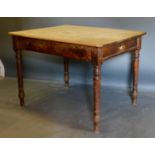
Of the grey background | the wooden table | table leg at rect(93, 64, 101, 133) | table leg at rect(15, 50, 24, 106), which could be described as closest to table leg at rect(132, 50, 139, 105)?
the wooden table

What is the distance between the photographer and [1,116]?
8.13 feet

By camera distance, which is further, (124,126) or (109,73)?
(109,73)

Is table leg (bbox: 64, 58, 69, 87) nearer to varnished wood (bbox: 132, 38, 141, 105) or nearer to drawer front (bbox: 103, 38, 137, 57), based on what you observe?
varnished wood (bbox: 132, 38, 141, 105)

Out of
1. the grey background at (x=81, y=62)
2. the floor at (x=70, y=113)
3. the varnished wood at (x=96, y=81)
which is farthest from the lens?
the grey background at (x=81, y=62)

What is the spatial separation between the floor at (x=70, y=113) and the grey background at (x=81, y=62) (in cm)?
15

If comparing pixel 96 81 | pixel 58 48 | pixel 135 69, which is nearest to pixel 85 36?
→ pixel 58 48

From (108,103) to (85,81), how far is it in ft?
2.01

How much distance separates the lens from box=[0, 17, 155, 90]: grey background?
2.91 metres

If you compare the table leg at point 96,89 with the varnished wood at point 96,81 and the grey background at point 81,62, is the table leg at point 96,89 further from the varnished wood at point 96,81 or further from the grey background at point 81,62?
the grey background at point 81,62

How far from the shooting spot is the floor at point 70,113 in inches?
85.4

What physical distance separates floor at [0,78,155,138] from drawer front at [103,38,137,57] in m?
0.60

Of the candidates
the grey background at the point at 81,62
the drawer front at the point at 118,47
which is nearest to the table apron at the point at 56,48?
the drawer front at the point at 118,47
